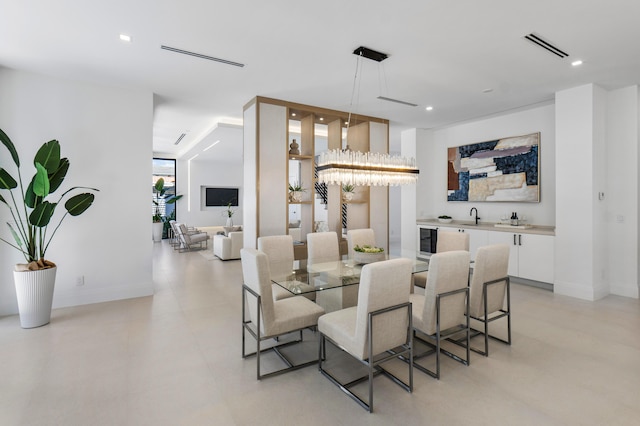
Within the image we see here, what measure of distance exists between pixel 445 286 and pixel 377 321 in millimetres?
748

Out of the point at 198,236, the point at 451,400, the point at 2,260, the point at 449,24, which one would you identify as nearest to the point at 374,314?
the point at 451,400

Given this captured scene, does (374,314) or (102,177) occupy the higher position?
(102,177)

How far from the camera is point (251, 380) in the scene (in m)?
2.53

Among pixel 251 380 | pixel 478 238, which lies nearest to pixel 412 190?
pixel 478 238

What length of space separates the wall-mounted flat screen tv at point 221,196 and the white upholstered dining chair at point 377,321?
34.6 feet

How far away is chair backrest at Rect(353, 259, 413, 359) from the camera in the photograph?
7.02ft

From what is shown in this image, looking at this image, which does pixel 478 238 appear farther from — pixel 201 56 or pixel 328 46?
pixel 201 56

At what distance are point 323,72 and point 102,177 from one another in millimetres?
3235

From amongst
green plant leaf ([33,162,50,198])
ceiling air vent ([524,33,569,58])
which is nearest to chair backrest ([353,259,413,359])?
ceiling air vent ([524,33,569,58])

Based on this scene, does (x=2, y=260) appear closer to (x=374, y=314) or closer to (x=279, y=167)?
(x=279, y=167)

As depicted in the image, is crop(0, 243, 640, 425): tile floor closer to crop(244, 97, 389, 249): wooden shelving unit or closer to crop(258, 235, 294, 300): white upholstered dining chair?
crop(258, 235, 294, 300): white upholstered dining chair

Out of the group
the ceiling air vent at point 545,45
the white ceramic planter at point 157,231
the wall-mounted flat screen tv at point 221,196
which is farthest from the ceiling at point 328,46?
the wall-mounted flat screen tv at point 221,196

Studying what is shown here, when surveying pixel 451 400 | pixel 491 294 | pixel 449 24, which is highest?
pixel 449 24

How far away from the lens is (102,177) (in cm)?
441
